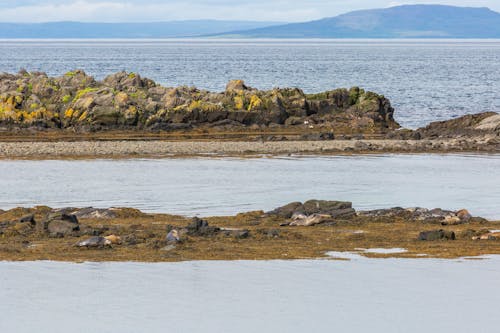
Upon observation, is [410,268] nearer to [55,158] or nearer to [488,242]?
[488,242]

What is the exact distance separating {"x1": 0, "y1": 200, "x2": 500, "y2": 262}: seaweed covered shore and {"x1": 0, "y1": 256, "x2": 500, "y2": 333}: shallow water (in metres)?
0.76

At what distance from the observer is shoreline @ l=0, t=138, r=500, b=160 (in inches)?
1399

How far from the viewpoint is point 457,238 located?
17.6 metres

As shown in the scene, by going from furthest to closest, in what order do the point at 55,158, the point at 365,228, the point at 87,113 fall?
the point at 87,113 < the point at 55,158 < the point at 365,228

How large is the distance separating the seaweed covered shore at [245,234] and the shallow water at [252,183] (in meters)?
1.87

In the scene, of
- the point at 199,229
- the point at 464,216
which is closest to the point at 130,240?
the point at 199,229

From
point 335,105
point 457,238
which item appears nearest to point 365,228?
point 457,238

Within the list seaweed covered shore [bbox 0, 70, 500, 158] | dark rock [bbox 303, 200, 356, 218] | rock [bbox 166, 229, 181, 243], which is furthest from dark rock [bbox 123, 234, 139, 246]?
seaweed covered shore [bbox 0, 70, 500, 158]

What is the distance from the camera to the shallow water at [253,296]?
37.7ft

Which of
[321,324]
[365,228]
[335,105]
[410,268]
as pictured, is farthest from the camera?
[335,105]

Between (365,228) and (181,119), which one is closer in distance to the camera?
Answer: (365,228)

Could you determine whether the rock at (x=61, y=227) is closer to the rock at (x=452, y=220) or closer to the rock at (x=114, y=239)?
the rock at (x=114, y=239)

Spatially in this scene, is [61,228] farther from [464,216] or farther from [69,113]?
[69,113]

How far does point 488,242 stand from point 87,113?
30828mm
